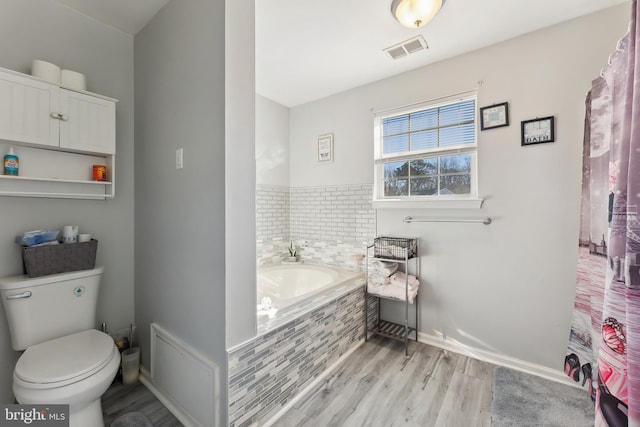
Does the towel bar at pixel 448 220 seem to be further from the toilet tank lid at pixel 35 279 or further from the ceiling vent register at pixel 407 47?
the toilet tank lid at pixel 35 279

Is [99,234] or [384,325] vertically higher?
[99,234]

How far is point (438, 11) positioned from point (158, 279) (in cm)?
252

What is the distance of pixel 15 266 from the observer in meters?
1.51

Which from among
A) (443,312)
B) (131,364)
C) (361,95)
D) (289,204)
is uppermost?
(361,95)

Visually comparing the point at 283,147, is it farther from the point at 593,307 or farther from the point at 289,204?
the point at 593,307

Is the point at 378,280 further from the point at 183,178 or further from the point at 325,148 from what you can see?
the point at 183,178

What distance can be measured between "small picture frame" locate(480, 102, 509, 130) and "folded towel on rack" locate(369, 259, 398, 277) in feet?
4.54

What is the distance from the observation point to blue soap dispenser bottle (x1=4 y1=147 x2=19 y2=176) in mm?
1391

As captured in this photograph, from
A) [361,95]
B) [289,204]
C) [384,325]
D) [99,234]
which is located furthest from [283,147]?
[384,325]

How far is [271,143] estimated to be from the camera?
307 cm

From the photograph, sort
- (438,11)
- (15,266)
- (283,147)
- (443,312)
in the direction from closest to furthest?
(15,266), (438,11), (443,312), (283,147)

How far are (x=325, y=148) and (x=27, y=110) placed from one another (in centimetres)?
229

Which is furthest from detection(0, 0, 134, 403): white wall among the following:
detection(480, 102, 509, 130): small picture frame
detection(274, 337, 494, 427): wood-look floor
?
detection(480, 102, 509, 130): small picture frame

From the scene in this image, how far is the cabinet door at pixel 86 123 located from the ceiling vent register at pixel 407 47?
2.07m
